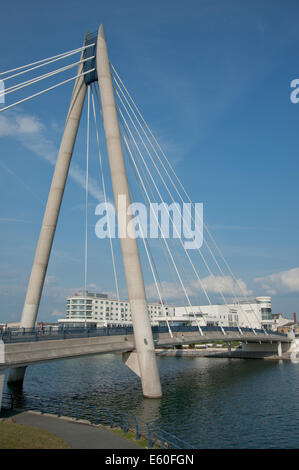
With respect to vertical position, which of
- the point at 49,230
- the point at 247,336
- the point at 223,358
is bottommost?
the point at 223,358

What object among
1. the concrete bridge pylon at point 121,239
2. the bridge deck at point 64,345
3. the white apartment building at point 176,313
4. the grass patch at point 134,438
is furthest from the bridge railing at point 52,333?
the white apartment building at point 176,313

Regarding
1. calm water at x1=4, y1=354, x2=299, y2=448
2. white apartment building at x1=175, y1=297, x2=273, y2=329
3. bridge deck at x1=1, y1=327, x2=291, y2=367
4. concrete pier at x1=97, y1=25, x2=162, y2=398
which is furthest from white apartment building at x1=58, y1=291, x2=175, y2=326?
concrete pier at x1=97, y1=25, x2=162, y2=398

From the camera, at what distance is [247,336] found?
57562 millimetres

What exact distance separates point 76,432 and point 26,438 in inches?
121

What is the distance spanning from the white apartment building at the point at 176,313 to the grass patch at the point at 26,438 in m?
105

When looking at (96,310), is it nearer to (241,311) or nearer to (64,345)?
(241,311)

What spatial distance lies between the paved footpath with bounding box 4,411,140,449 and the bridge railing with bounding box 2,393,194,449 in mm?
724

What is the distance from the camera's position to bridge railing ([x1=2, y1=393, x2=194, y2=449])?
58.8 feet

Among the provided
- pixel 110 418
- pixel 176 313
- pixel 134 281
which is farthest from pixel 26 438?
pixel 176 313

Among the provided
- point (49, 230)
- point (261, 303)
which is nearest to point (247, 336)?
point (49, 230)
